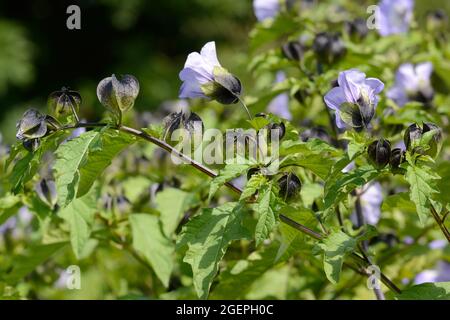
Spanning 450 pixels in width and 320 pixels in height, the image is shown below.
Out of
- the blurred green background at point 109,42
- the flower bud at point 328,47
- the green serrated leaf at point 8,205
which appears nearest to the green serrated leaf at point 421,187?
the flower bud at point 328,47

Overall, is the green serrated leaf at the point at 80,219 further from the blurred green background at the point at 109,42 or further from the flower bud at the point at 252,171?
the blurred green background at the point at 109,42

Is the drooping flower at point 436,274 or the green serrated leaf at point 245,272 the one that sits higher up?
the drooping flower at point 436,274

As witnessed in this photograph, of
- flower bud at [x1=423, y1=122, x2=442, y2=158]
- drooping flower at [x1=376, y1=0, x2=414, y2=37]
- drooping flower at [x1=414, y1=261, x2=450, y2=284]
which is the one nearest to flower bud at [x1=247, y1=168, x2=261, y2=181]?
flower bud at [x1=423, y1=122, x2=442, y2=158]

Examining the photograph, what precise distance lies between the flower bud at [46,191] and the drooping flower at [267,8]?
0.81 m

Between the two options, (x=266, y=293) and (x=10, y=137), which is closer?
(x=266, y=293)

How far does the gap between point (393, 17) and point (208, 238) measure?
1292mm

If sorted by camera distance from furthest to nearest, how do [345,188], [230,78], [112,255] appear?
[112,255], [230,78], [345,188]

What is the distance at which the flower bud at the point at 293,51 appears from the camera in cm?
172

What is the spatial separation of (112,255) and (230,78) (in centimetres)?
88

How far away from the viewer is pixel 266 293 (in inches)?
65.4

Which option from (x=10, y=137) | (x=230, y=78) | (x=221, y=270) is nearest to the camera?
(x=230, y=78)

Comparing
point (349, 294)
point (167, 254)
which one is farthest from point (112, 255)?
point (349, 294)

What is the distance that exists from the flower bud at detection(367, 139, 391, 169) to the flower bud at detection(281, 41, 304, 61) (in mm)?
611
